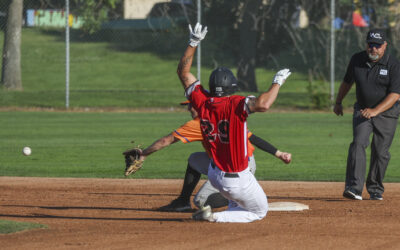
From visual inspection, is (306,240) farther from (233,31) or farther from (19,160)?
(233,31)

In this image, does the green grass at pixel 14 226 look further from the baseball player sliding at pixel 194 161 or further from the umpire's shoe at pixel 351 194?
the umpire's shoe at pixel 351 194

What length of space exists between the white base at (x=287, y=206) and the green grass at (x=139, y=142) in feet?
10.7

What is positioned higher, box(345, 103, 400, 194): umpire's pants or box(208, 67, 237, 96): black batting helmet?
box(208, 67, 237, 96): black batting helmet

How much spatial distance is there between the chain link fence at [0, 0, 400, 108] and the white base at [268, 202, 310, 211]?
14.8m

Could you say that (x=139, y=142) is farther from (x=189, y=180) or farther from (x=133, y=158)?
(x=133, y=158)

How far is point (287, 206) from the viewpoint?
8.99 metres

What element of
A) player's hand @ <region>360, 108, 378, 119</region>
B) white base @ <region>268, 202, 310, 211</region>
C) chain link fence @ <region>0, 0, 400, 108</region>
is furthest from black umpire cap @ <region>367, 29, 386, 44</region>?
chain link fence @ <region>0, 0, 400, 108</region>

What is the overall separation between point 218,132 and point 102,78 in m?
32.1

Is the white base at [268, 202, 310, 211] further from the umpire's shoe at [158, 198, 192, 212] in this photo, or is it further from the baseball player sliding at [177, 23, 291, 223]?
the baseball player sliding at [177, 23, 291, 223]

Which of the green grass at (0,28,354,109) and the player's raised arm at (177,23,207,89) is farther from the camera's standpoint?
the green grass at (0,28,354,109)

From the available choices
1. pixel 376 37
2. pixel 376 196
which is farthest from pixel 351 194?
pixel 376 37

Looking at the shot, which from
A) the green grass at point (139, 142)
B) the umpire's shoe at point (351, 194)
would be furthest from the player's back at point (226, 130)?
the green grass at point (139, 142)

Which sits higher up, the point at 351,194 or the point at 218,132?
the point at 218,132

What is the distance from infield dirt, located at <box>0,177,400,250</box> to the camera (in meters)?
6.76
